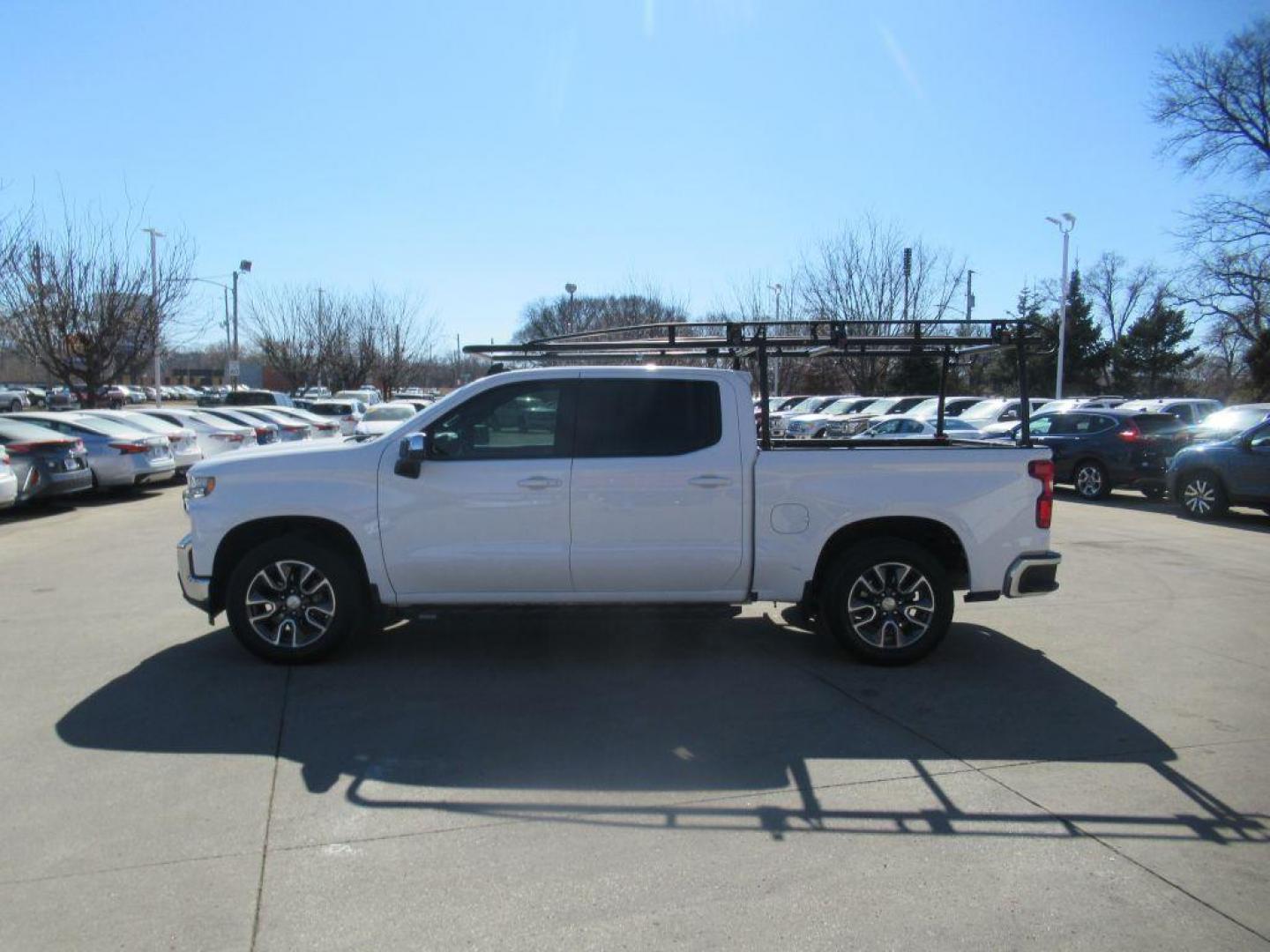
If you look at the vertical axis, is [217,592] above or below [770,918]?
above

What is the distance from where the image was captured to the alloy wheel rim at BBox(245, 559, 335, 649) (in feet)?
19.6

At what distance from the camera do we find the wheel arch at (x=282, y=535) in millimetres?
6043

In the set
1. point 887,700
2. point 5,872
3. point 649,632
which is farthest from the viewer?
point 649,632

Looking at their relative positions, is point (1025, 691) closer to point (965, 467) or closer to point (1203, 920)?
point (965, 467)

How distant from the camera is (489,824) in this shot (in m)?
3.95

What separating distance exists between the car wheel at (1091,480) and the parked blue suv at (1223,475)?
2.14 m

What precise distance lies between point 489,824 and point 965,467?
3.75 meters

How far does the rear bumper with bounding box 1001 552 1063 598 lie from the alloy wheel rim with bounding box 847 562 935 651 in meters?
0.53

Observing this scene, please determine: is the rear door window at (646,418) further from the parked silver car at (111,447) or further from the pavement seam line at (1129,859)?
the parked silver car at (111,447)

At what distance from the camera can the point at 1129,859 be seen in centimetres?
368

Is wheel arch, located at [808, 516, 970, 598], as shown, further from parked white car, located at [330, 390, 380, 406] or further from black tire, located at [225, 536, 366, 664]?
parked white car, located at [330, 390, 380, 406]

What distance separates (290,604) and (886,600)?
150 inches

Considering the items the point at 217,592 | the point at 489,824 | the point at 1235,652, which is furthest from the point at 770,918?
the point at 1235,652

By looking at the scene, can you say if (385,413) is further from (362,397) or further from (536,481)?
(536,481)
